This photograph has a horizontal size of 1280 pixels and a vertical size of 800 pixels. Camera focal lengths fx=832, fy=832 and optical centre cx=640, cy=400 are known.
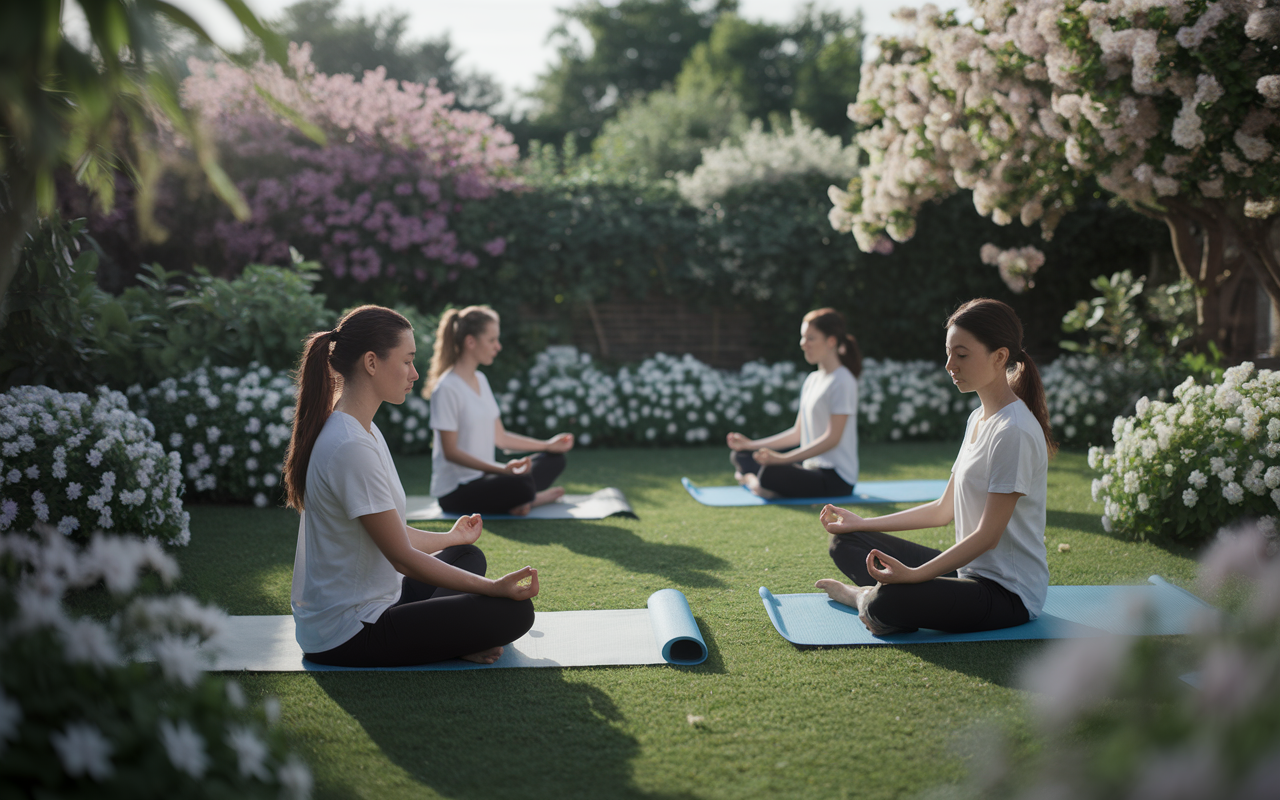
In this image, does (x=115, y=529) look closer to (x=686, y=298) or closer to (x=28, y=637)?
(x=28, y=637)

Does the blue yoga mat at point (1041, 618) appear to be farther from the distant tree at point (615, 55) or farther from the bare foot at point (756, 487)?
the distant tree at point (615, 55)

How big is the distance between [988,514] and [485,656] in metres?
1.85

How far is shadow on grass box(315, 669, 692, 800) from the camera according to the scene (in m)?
2.17

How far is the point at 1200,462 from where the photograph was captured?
4164mm

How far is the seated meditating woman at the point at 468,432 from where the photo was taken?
5.16 meters

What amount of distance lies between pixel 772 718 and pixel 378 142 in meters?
8.31

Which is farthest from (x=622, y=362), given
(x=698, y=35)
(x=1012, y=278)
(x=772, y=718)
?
(x=698, y=35)

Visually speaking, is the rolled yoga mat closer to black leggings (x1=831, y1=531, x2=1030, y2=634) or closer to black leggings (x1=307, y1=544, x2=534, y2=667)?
black leggings (x1=307, y1=544, x2=534, y2=667)

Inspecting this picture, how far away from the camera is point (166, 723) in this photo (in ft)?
4.33

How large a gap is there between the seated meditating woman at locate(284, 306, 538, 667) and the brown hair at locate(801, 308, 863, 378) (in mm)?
3347

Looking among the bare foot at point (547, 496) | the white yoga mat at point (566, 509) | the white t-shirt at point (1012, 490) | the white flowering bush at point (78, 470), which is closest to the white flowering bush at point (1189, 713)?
the white t-shirt at point (1012, 490)

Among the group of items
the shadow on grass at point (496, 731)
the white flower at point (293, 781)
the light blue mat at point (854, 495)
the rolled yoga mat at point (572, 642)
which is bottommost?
the shadow on grass at point (496, 731)

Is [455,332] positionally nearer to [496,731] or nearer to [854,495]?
[854,495]

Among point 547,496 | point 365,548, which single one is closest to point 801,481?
point 547,496
